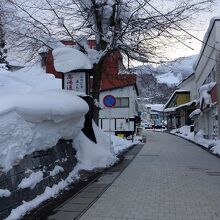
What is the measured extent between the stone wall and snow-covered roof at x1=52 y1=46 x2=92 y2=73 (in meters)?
4.08

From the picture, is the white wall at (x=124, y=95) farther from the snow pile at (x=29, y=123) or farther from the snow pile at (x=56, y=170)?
the snow pile at (x=29, y=123)

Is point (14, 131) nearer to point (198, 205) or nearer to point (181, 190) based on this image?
point (198, 205)

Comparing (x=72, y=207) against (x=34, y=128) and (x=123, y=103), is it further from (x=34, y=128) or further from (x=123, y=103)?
(x=123, y=103)

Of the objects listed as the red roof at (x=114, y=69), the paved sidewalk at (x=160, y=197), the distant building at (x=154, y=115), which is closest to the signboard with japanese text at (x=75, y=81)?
the red roof at (x=114, y=69)

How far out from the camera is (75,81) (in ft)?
46.3

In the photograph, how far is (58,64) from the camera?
13.8 metres

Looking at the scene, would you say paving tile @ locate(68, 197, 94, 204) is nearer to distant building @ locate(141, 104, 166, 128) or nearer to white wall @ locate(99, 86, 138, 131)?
white wall @ locate(99, 86, 138, 131)

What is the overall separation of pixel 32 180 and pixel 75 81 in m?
7.52

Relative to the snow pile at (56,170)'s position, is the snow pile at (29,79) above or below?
above

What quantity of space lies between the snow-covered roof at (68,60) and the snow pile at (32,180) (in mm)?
→ 6851

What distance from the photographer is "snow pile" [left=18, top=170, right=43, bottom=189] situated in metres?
6.60

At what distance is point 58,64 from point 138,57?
3924 mm

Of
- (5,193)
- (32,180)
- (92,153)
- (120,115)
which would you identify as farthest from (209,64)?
(5,193)

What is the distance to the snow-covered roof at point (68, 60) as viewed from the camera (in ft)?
45.3
